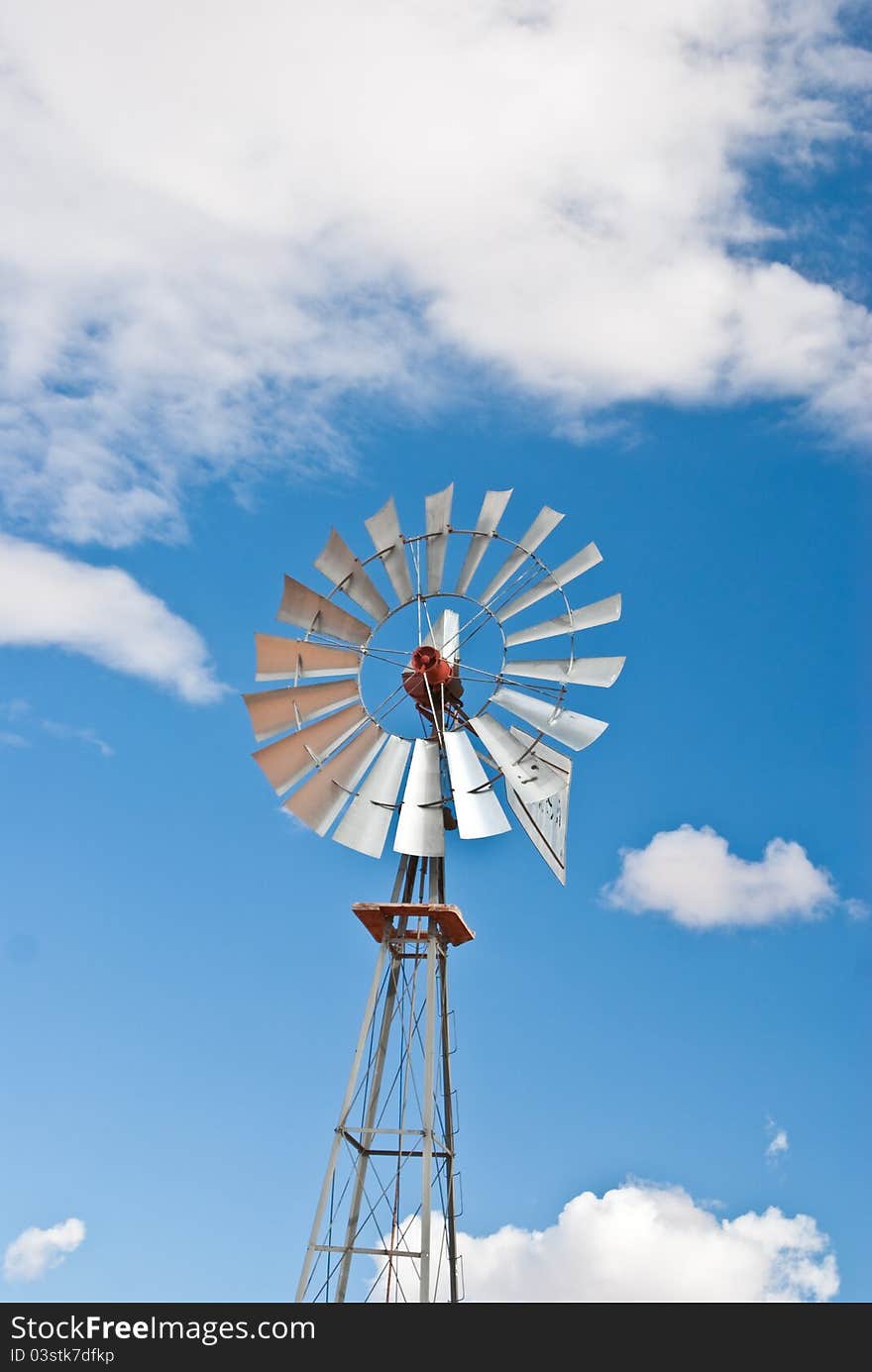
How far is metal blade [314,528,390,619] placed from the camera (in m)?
16.3

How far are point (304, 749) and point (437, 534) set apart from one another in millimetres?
3306

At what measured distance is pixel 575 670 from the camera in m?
15.9

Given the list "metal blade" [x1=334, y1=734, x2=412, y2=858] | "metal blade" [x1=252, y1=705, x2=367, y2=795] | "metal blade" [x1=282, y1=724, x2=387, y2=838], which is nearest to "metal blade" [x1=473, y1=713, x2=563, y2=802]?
"metal blade" [x1=334, y1=734, x2=412, y2=858]

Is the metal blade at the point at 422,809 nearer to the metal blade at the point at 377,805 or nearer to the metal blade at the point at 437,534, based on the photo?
the metal blade at the point at 377,805

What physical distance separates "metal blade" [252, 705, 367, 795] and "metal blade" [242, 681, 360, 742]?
140 millimetres

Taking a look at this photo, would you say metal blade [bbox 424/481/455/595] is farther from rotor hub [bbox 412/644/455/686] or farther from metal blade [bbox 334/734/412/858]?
metal blade [bbox 334/734/412/858]

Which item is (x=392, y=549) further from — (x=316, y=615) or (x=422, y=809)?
(x=422, y=809)

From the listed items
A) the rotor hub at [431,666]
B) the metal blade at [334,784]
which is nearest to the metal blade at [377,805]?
the metal blade at [334,784]

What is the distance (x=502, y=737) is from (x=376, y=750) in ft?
5.19

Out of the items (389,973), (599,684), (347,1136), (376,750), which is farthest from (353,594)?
(347,1136)

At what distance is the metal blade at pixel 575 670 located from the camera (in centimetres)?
1568

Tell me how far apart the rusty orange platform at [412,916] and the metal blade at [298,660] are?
9.62 ft

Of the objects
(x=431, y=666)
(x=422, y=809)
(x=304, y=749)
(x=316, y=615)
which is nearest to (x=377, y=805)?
(x=422, y=809)
